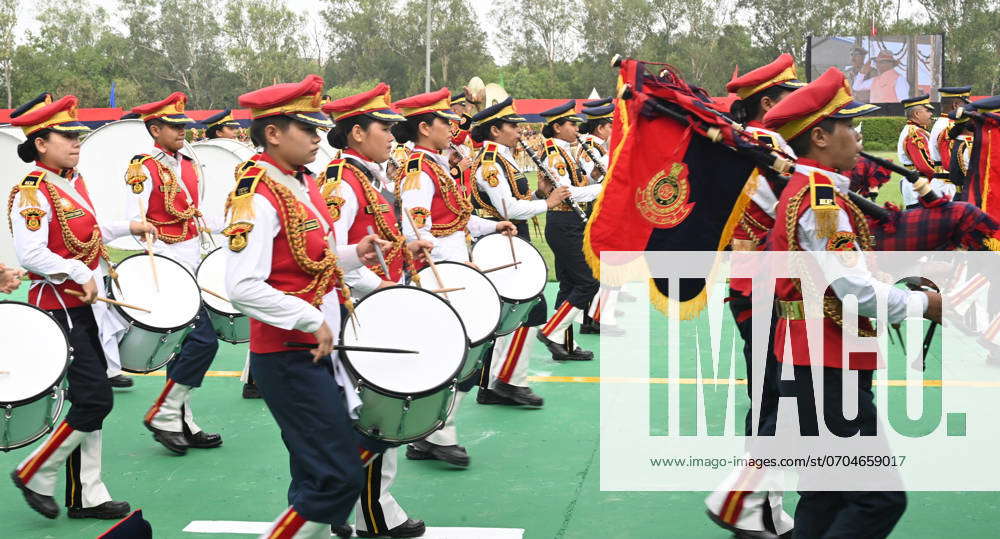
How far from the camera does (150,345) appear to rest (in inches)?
212

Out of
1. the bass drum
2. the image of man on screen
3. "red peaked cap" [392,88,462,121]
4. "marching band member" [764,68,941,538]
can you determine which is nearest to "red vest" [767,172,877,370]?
"marching band member" [764,68,941,538]

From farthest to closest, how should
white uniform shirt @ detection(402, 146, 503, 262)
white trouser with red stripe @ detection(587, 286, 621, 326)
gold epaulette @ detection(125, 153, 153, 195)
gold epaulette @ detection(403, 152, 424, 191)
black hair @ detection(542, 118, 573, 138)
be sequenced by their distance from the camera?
white trouser with red stripe @ detection(587, 286, 621, 326) → black hair @ detection(542, 118, 573, 138) → gold epaulette @ detection(125, 153, 153, 195) → gold epaulette @ detection(403, 152, 424, 191) → white uniform shirt @ detection(402, 146, 503, 262)

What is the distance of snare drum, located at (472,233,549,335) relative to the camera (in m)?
6.09

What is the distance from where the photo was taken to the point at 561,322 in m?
8.09

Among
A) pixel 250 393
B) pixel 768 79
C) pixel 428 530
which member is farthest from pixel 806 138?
pixel 250 393

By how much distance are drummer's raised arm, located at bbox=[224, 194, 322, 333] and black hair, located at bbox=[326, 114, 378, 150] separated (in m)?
1.45

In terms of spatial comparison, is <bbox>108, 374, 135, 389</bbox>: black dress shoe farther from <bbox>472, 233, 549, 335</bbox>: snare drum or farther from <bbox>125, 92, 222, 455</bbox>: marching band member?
<bbox>472, 233, 549, 335</bbox>: snare drum

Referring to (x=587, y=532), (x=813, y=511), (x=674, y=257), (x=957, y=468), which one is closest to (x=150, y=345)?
(x=587, y=532)

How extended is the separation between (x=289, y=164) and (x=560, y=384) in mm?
3835

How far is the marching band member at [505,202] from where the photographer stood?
6742 mm

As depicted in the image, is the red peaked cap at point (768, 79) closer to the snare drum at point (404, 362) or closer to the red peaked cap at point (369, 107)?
the red peaked cap at point (369, 107)

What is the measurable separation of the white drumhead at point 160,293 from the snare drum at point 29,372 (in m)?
0.74

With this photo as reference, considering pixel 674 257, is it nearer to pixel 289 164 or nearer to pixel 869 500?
pixel 869 500

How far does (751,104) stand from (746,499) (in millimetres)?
1822
